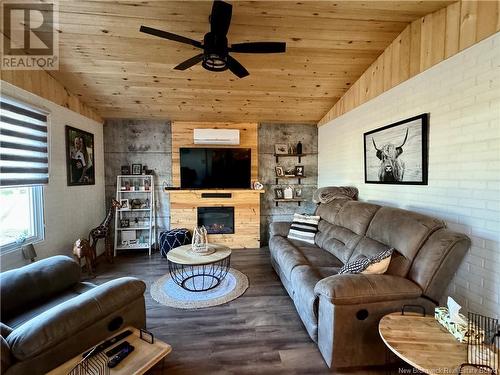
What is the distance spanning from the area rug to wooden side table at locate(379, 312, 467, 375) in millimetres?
1772

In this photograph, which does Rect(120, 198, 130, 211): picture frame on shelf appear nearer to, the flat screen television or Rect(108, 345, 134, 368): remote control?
the flat screen television

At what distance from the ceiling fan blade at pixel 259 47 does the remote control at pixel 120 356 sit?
7.90ft

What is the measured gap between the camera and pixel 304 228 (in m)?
3.65

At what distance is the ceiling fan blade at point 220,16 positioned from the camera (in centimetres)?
188

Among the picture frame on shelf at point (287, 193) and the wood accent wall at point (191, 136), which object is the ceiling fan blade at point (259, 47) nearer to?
the wood accent wall at point (191, 136)

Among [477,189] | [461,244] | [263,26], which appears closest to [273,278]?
[461,244]

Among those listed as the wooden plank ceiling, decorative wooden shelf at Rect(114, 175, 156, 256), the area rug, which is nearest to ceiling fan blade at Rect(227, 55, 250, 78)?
the wooden plank ceiling

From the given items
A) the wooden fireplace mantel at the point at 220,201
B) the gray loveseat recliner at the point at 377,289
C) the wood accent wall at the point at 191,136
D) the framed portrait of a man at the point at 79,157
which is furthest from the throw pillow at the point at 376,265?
the framed portrait of a man at the point at 79,157

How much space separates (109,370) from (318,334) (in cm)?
147

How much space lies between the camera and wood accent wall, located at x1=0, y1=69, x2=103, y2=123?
2.65 m

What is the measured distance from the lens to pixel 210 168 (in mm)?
4754

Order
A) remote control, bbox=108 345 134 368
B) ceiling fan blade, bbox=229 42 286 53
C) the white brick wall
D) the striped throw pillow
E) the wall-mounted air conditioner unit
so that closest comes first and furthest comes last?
remote control, bbox=108 345 134 368, the white brick wall, ceiling fan blade, bbox=229 42 286 53, the striped throw pillow, the wall-mounted air conditioner unit

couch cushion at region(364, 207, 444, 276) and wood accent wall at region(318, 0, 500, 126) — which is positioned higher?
wood accent wall at region(318, 0, 500, 126)

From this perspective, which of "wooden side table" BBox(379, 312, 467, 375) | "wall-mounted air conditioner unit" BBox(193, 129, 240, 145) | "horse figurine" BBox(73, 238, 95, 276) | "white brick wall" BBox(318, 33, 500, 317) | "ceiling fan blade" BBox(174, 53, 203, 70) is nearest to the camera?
"wooden side table" BBox(379, 312, 467, 375)
